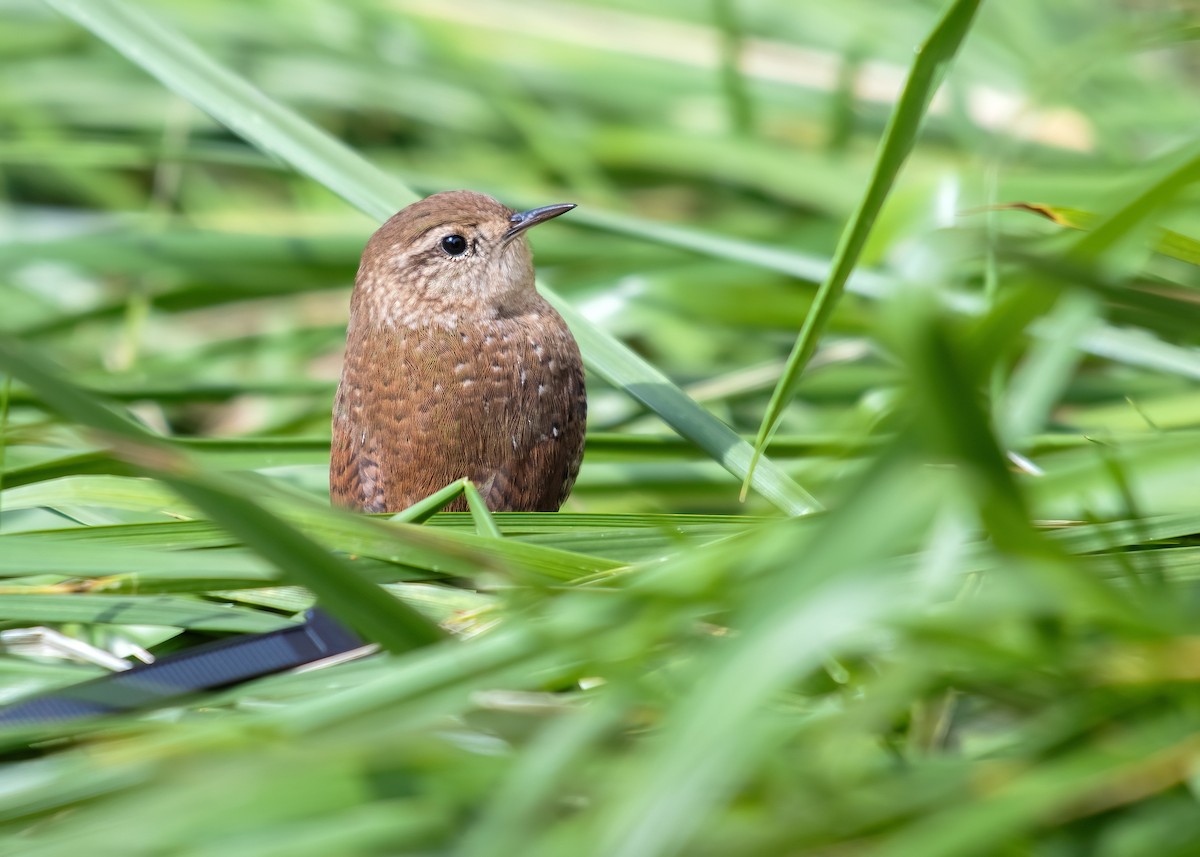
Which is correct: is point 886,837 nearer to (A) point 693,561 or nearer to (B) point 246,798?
(A) point 693,561

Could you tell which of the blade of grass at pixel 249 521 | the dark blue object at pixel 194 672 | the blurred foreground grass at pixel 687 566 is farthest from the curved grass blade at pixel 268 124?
the blade of grass at pixel 249 521

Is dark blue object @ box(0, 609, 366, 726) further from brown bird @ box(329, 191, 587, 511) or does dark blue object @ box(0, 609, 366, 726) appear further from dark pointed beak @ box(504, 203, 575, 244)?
dark pointed beak @ box(504, 203, 575, 244)

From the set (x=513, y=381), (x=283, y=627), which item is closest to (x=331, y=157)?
(x=513, y=381)

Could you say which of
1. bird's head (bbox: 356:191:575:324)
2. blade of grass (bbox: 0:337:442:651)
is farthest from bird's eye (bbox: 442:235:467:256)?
blade of grass (bbox: 0:337:442:651)

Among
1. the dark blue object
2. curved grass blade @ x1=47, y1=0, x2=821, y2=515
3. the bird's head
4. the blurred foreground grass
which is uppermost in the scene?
curved grass blade @ x1=47, y1=0, x2=821, y2=515

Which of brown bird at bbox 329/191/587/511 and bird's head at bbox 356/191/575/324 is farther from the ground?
bird's head at bbox 356/191/575/324

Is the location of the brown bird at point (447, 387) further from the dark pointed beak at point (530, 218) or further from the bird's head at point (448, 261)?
the dark pointed beak at point (530, 218)
